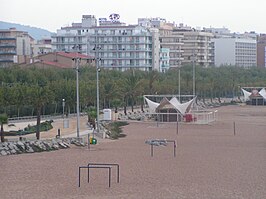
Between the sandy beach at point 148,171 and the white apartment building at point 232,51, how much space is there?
101408 mm

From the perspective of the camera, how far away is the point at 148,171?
76.0 feet

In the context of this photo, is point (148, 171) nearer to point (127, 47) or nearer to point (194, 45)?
point (127, 47)

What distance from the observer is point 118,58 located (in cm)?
9512

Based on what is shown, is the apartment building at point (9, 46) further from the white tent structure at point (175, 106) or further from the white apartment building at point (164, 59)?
the white tent structure at point (175, 106)

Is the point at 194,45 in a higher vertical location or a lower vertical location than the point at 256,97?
higher

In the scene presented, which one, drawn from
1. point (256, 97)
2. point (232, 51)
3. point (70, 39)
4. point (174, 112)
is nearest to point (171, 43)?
point (70, 39)

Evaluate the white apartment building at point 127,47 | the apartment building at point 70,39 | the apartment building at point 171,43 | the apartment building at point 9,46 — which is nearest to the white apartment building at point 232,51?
the apartment building at point 171,43

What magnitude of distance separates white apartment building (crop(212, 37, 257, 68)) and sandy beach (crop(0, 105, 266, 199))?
101408 millimetres

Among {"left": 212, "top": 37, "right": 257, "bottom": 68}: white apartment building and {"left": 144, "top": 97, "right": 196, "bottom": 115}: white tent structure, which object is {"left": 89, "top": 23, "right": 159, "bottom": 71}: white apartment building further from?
{"left": 144, "top": 97, "right": 196, "bottom": 115}: white tent structure

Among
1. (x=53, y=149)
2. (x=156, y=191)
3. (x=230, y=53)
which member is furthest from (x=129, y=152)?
(x=230, y=53)

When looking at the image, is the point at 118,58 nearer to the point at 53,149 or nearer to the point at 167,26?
the point at 167,26

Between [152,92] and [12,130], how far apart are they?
2964 centimetres

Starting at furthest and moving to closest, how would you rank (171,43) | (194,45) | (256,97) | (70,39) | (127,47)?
(194,45)
(171,43)
(70,39)
(127,47)
(256,97)

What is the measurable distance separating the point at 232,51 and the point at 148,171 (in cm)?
11724
